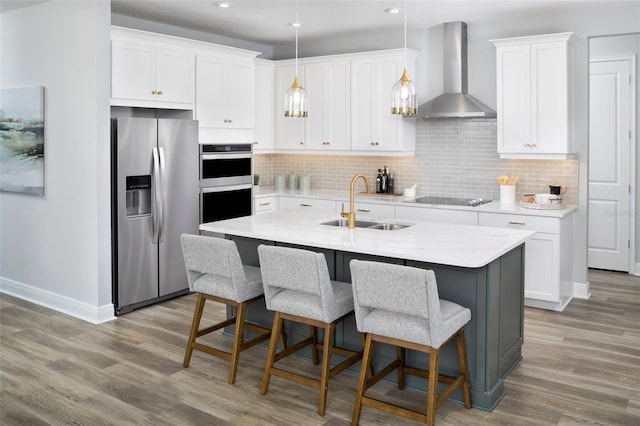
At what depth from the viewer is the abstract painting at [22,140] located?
215 inches

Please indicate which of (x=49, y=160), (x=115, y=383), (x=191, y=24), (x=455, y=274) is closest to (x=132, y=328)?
(x=115, y=383)

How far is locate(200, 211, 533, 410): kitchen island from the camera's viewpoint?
11.3ft

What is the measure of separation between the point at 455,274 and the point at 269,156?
4.68 meters

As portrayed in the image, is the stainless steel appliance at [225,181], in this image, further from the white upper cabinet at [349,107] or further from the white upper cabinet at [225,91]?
the white upper cabinet at [349,107]

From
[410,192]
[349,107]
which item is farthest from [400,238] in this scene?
[349,107]

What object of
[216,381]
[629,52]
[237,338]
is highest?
[629,52]

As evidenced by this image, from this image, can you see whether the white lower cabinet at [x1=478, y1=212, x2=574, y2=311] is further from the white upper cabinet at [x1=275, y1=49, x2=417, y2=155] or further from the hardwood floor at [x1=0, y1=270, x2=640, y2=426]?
the white upper cabinet at [x1=275, y1=49, x2=417, y2=155]

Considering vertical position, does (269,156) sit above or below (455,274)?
above

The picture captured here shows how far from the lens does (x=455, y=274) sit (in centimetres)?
356

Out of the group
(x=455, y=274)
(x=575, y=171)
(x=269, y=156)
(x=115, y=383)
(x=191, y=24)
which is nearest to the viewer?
(x=455, y=274)

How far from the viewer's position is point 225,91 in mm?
6352

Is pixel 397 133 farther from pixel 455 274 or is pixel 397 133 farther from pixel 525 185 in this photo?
pixel 455 274

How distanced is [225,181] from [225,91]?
960 mm

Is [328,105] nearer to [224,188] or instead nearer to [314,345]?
[224,188]
